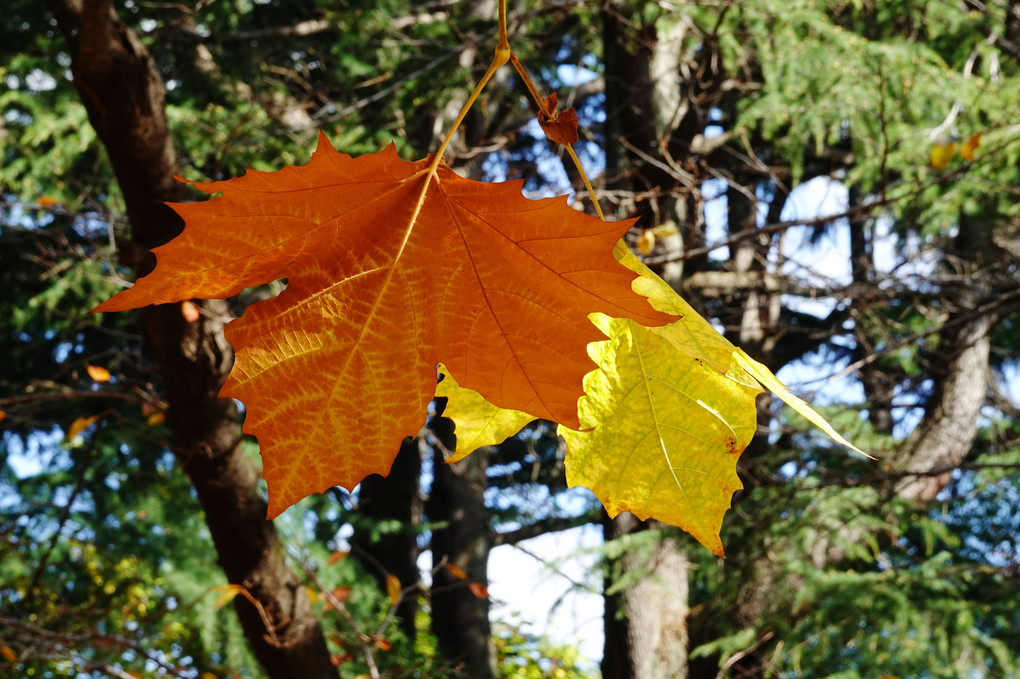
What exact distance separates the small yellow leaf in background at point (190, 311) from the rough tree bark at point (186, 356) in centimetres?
3

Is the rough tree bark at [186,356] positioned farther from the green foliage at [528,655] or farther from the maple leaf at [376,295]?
the green foliage at [528,655]

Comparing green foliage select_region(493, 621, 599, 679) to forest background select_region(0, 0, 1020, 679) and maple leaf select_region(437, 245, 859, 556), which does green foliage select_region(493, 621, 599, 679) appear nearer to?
forest background select_region(0, 0, 1020, 679)

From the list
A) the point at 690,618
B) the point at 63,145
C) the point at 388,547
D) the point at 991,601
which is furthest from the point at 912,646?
the point at 63,145

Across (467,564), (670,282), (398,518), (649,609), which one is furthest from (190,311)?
(398,518)

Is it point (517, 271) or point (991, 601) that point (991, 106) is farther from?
point (517, 271)

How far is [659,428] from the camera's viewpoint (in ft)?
1.50

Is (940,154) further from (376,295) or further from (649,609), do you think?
(376,295)

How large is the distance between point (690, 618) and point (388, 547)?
2358 millimetres

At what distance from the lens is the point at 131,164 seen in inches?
57.9

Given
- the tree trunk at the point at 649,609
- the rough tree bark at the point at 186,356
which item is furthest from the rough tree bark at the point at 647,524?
the rough tree bark at the point at 186,356

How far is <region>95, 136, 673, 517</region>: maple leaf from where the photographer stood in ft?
1.27

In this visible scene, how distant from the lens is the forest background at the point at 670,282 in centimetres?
270

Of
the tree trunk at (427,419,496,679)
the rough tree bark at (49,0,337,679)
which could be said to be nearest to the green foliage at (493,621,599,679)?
the tree trunk at (427,419,496,679)

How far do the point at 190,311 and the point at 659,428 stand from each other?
1258 mm
